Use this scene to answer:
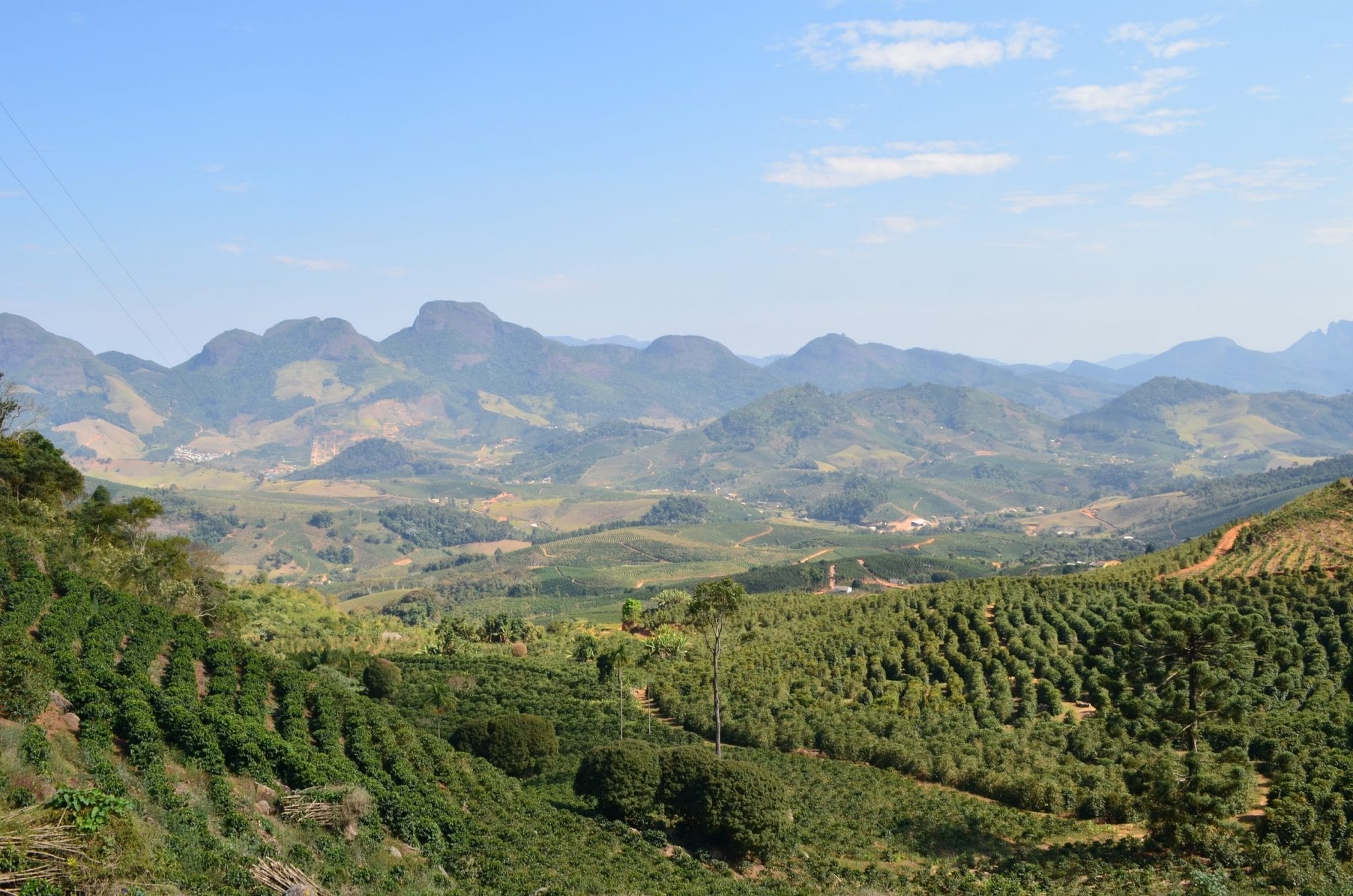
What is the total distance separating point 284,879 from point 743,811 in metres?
17.6

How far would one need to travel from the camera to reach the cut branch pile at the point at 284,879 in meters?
19.5

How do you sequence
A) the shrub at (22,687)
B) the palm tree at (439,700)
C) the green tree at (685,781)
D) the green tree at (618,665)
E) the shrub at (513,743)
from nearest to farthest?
the shrub at (22,687) → the green tree at (685,781) → the shrub at (513,743) → the palm tree at (439,700) → the green tree at (618,665)

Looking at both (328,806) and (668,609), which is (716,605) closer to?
(328,806)

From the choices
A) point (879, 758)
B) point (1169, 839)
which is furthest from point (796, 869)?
point (879, 758)

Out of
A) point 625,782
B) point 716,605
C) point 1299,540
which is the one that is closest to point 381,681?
point 716,605

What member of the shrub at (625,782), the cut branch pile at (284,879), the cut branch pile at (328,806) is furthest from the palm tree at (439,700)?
the cut branch pile at (284,879)

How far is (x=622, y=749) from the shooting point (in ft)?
120

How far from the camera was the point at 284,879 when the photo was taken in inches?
789

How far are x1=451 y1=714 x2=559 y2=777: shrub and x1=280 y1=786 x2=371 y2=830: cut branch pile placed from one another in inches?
662

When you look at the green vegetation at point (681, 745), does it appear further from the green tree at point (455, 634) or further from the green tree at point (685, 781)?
the green tree at point (455, 634)

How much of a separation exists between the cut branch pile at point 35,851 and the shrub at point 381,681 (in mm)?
41406

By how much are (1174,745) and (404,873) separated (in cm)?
3592

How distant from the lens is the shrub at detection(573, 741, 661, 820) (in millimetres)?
35656

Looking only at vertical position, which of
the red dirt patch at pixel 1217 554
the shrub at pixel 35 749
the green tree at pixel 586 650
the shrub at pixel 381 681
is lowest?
the green tree at pixel 586 650
